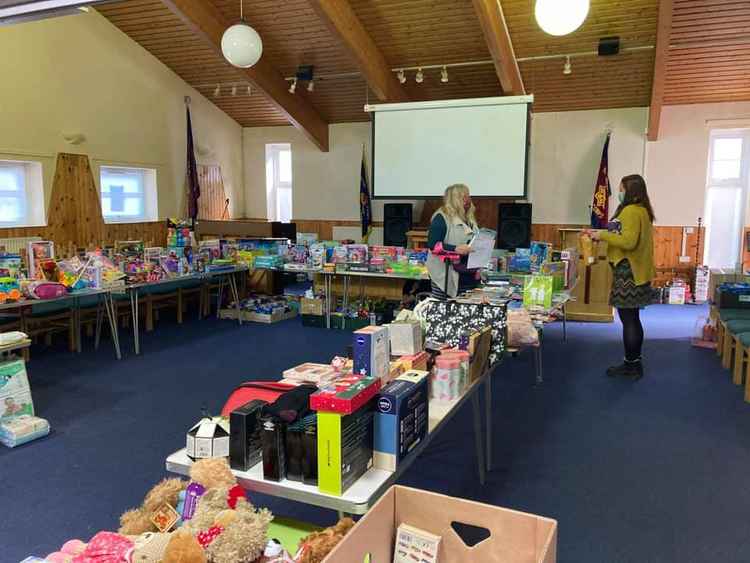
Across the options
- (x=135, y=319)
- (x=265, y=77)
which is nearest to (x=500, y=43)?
(x=265, y=77)

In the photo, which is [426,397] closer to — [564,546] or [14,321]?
[564,546]

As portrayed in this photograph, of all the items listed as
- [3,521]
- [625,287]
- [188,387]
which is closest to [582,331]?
[625,287]

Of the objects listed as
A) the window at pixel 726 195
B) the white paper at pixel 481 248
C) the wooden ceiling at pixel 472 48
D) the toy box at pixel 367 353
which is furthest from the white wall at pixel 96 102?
the window at pixel 726 195

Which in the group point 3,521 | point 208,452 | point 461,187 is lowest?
point 3,521

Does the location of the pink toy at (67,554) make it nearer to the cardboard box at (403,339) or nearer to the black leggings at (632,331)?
the cardboard box at (403,339)

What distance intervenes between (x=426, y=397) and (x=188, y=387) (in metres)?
3.17

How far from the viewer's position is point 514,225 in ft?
28.1

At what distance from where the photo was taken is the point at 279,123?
1105 cm

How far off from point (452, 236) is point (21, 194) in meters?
6.18

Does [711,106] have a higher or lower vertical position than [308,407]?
higher

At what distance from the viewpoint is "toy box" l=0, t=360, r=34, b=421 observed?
11.8 feet

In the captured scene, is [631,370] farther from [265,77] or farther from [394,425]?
[265,77]

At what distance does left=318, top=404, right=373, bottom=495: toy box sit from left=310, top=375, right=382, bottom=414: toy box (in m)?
0.02

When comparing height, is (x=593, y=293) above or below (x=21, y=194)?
below
